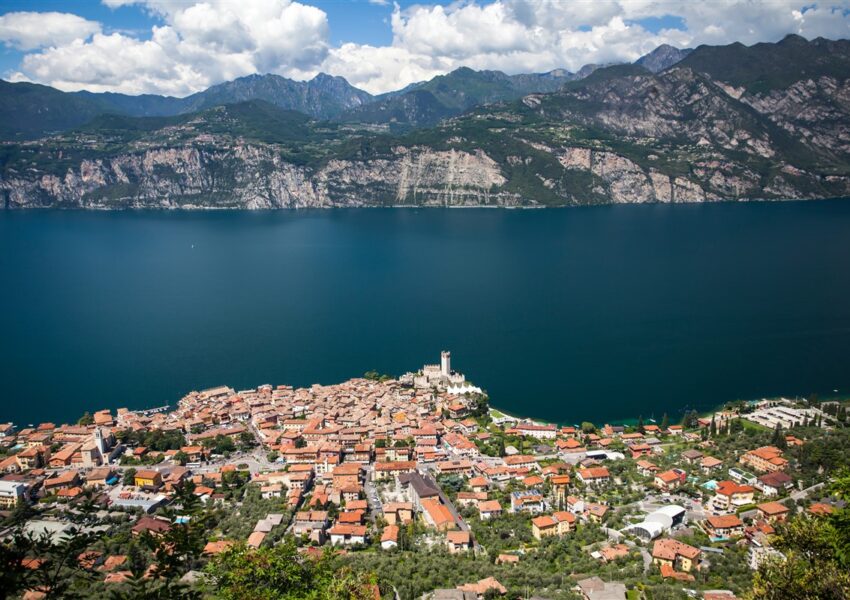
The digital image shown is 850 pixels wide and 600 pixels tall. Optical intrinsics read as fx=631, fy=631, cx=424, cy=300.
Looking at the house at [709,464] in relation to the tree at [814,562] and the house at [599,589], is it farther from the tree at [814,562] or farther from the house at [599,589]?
the tree at [814,562]

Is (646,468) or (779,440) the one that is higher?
(779,440)

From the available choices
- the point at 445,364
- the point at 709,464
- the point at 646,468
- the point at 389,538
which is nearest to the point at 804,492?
the point at 709,464

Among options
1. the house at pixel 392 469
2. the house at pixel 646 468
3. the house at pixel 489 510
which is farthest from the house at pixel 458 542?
the house at pixel 646 468

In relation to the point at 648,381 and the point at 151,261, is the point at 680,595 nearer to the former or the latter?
the point at 648,381

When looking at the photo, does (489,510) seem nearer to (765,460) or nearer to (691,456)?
(691,456)

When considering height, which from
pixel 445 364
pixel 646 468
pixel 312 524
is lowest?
pixel 312 524

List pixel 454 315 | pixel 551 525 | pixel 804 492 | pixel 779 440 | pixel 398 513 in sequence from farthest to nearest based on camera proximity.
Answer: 1. pixel 454 315
2. pixel 779 440
3. pixel 804 492
4. pixel 398 513
5. pixel 551 525

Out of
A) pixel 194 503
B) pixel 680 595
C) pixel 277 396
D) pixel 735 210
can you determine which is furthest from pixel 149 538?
pixel 735 210

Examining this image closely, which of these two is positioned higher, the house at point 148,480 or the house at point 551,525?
the house at point 551,525
